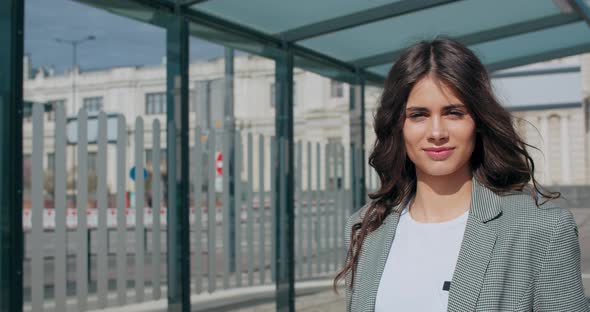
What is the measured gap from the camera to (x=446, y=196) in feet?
5.80

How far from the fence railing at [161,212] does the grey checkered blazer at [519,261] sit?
2.79m

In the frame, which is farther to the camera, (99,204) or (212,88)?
(212,88)

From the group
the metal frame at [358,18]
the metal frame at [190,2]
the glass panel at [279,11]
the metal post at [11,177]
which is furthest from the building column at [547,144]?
the metal post at [11,177]

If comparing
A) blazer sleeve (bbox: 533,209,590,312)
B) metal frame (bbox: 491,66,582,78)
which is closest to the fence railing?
blazer sleeve (bbox: 533,209,590,312)

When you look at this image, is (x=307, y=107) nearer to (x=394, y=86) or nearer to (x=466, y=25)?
(x=466, y=25)

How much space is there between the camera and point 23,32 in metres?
3.52

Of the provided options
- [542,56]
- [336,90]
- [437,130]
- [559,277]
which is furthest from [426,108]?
[336,90]

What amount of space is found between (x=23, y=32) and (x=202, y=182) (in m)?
2.33

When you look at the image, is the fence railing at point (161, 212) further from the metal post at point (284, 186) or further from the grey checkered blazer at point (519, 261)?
the grey checkered blazer at point (519, 261)

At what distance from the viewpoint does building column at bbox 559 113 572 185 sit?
3369 cm

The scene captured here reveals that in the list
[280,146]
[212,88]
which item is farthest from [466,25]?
[212,88]

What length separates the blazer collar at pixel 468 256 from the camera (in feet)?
5.24

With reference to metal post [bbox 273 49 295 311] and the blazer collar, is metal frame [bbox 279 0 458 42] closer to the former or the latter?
metal post [bbox 273 49 295 311]

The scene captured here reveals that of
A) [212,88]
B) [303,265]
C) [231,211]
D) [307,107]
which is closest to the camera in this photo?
[231,211]
